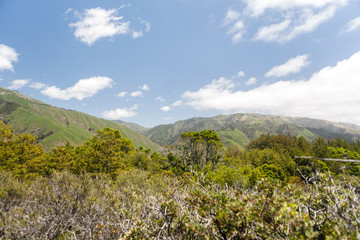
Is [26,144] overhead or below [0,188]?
overhead

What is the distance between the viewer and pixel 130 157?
3697cm

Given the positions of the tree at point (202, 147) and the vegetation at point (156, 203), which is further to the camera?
the tree at point (202, 147)

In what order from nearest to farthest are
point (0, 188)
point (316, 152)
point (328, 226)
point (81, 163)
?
point (328, 226), point (0, 188), point (81, 163), point (316, 152)

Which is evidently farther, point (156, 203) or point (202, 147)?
point (202, 147)

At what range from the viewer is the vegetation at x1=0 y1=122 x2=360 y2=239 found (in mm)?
3381

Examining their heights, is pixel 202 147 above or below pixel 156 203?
below

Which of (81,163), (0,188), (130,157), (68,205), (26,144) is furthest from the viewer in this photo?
(130,157)

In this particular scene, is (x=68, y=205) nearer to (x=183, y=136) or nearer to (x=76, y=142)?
(x=183, y=136)

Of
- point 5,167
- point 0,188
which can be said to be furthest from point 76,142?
point 0,188

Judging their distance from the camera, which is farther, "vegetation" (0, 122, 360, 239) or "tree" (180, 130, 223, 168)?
"tree" (180, 130, 223, 168)

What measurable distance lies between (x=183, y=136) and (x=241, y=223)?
1584 inches

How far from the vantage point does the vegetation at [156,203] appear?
338 centimetres

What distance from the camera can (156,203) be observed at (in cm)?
603

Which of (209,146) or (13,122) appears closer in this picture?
(209,146)
